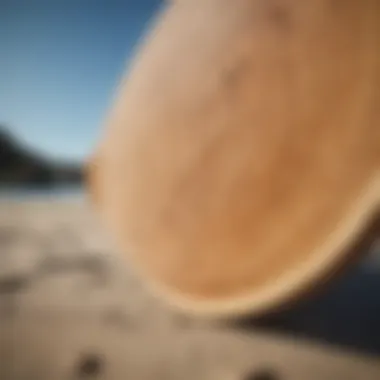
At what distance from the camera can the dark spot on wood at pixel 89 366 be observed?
549 millimetres

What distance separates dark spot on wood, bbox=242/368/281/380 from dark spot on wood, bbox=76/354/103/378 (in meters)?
0.13

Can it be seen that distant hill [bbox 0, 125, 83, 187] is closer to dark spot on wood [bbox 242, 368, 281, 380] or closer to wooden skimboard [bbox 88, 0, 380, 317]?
wooden skimboard [bbox 88, 0, 380, 317]

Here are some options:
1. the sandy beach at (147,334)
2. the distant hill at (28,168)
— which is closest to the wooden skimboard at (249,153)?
the sandy beach at (147,334)

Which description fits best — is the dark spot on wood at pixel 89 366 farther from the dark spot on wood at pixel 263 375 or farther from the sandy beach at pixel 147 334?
the dark spot on wood at pixel 263 375

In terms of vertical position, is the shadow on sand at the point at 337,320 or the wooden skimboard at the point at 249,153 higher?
the wooden skimboard at the point at 249,153

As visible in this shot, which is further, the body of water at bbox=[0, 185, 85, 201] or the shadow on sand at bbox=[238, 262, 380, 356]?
the body of water at bbox=[0, 185, 85, 201]

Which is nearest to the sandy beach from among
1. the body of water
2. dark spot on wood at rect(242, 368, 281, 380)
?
dark spot on wood at rect(242, 368, 281, 380)

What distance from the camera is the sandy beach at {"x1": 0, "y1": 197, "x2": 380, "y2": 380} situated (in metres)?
0.55

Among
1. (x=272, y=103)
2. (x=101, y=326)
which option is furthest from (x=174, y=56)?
(x=101, y=326)

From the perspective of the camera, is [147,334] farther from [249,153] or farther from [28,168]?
[28,168]

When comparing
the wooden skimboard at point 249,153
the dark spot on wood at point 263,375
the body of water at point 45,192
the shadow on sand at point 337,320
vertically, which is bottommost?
the dark spot on wood at point 263,375

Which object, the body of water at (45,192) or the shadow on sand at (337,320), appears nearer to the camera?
the shadow on sand at (337,320)

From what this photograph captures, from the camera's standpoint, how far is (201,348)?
1.93 ft

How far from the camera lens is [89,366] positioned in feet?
1.85
